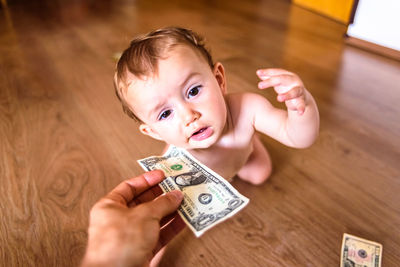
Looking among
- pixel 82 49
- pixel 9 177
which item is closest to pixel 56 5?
pixel 82 49

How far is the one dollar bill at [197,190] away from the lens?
2.16ft

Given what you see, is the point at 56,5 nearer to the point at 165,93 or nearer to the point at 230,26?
the point at 230,26

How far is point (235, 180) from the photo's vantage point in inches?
38.4

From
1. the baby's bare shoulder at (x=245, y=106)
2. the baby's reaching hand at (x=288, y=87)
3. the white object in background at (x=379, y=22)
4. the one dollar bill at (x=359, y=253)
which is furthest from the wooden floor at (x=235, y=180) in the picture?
the baby's reaching hand at (x=288, y=87)

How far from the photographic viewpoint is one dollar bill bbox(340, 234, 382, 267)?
0.72 m

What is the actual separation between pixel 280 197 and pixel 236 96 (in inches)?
12.9

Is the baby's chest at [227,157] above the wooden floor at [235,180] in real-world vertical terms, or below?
above

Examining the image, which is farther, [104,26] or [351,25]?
[104,26]

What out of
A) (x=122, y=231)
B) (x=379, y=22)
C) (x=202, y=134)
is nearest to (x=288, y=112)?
(x=202, y=134)

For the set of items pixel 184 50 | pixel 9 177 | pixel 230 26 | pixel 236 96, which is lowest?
pixel 9 177

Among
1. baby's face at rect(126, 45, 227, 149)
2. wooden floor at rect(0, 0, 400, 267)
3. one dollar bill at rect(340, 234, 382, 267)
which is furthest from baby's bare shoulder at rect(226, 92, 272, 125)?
one dollar bill at rect(340, 234, 382, 267)

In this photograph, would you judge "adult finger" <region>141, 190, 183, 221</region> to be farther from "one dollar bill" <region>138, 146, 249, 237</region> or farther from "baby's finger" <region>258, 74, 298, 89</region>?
"baby's finger" <region>258, 74, 298, 89</region>

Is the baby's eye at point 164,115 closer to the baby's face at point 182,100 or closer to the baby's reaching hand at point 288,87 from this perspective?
the baby's face at point 182,100

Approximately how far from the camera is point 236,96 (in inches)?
33.1
